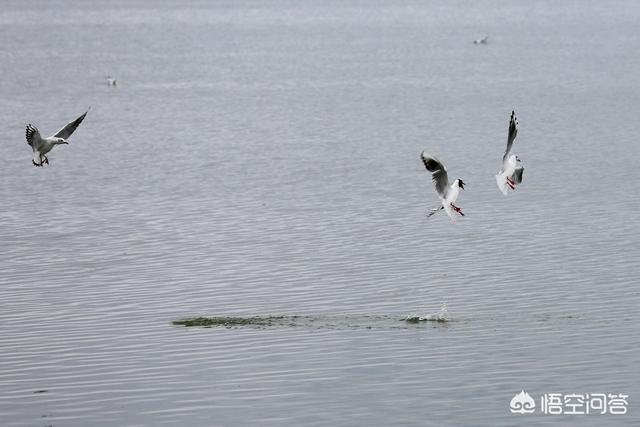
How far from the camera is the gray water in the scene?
24.8 meters

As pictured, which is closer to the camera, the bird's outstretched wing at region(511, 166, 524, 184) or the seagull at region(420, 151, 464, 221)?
the seagull at region(420, 151, 464, 221)

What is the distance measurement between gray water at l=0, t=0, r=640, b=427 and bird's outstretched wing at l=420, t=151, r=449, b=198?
10.3ft

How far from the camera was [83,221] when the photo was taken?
44.3 m

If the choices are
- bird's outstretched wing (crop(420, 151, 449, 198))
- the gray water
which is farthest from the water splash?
bird's outstretched wing (crop(420, 151, 449, 198))

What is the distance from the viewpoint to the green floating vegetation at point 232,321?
96.2 ft

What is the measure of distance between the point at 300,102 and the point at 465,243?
1910 inches

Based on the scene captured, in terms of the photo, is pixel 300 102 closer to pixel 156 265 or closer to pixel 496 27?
pixel 156 265

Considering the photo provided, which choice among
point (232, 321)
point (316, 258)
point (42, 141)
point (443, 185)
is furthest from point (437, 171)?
point (42, 141)

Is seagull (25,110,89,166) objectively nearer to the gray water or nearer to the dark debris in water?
the gray water

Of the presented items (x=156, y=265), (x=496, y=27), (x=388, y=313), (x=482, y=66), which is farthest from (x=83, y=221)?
(x=496, y=27)

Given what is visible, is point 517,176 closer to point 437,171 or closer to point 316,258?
point 437,171

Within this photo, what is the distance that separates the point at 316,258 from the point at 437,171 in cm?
860

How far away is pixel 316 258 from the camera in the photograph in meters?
36.8

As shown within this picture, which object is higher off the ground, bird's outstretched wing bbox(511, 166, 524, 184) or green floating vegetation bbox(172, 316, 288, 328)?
bird's outstretched wing bbox(511, 166, 524, 184)
